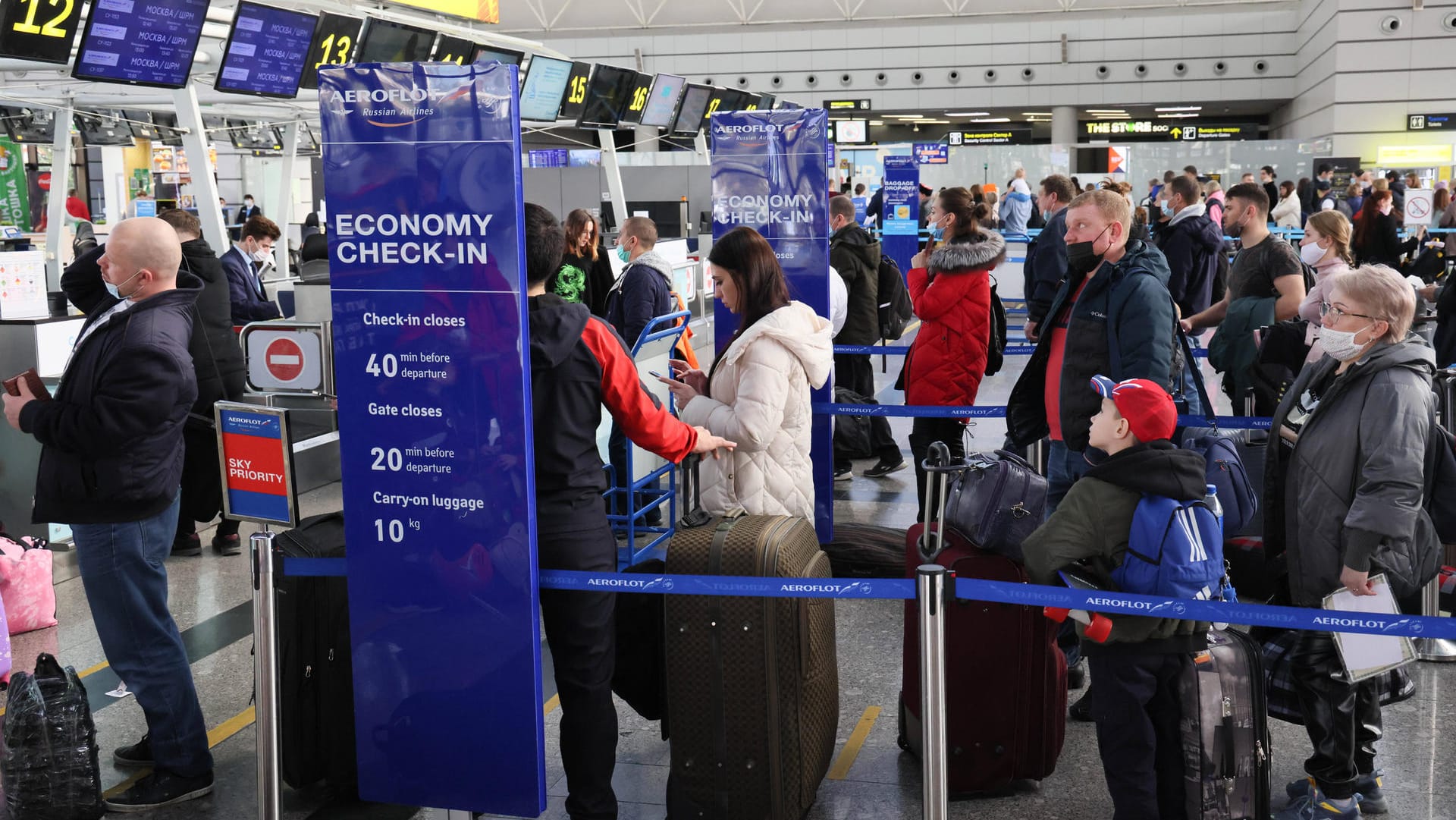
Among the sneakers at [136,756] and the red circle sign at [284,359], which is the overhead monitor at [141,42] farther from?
the sneakers at [136,756]

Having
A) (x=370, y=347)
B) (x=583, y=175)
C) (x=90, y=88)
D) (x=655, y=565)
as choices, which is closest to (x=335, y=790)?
(x=655, y=565)

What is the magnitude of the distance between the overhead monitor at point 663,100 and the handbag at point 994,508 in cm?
1493

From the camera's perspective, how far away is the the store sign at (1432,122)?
88.8 feet

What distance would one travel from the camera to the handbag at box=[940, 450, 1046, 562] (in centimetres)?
368

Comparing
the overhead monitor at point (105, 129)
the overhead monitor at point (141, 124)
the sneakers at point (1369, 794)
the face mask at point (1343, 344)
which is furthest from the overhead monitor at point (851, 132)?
the sneakers at point (1369, 794)

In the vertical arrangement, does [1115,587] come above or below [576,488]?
below

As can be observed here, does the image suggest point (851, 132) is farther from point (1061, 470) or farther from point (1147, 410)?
point (1147, 410)

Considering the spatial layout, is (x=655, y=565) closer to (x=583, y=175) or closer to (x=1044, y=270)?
(x=1044, y=270)

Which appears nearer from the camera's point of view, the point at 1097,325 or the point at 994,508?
the point at 994,508

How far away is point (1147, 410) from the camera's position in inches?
123

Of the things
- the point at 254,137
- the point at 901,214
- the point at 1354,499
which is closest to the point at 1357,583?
the point at 1354,499

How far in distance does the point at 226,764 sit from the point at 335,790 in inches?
20.3

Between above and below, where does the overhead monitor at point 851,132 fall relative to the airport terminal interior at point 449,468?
above

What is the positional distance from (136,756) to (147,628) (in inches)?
24.0
